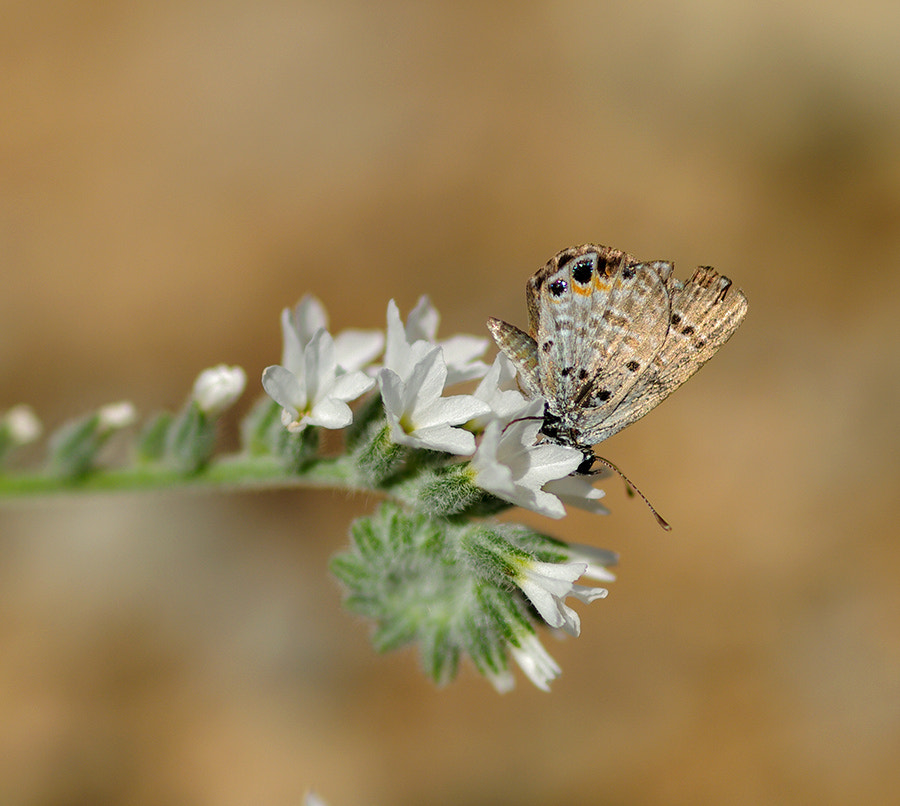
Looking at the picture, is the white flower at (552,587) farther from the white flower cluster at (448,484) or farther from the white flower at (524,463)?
the white flower at (524,463)

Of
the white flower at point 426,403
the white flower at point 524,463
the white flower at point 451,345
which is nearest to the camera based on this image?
the white flower at point 524,463

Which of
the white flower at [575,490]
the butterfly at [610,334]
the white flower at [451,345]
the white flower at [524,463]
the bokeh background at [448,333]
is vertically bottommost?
the bokeh background at [448,333]

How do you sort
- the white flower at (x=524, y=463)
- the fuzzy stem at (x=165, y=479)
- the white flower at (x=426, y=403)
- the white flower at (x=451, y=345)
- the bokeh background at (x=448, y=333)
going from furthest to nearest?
the bokeh background at (x=448, y=333) < the fuzzy stem at (x=165, y=479) < the white flower at (x=451, y=345) < the white flower at (x=426, y=403) < the white flower at (x=524, y=463)

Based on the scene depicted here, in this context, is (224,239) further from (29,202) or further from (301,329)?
(301,329)

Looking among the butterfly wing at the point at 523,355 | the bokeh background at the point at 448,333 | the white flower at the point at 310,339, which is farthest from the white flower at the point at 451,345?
the bokeh background at the point at 448,333

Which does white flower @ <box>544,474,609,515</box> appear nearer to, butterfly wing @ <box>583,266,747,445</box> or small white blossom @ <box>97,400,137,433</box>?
butterfly wing @ <box>583,266,747,445</box>

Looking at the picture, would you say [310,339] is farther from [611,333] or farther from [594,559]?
[594,559]

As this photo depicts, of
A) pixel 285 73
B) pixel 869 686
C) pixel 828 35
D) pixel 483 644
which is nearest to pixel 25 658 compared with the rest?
pixel 483 644
